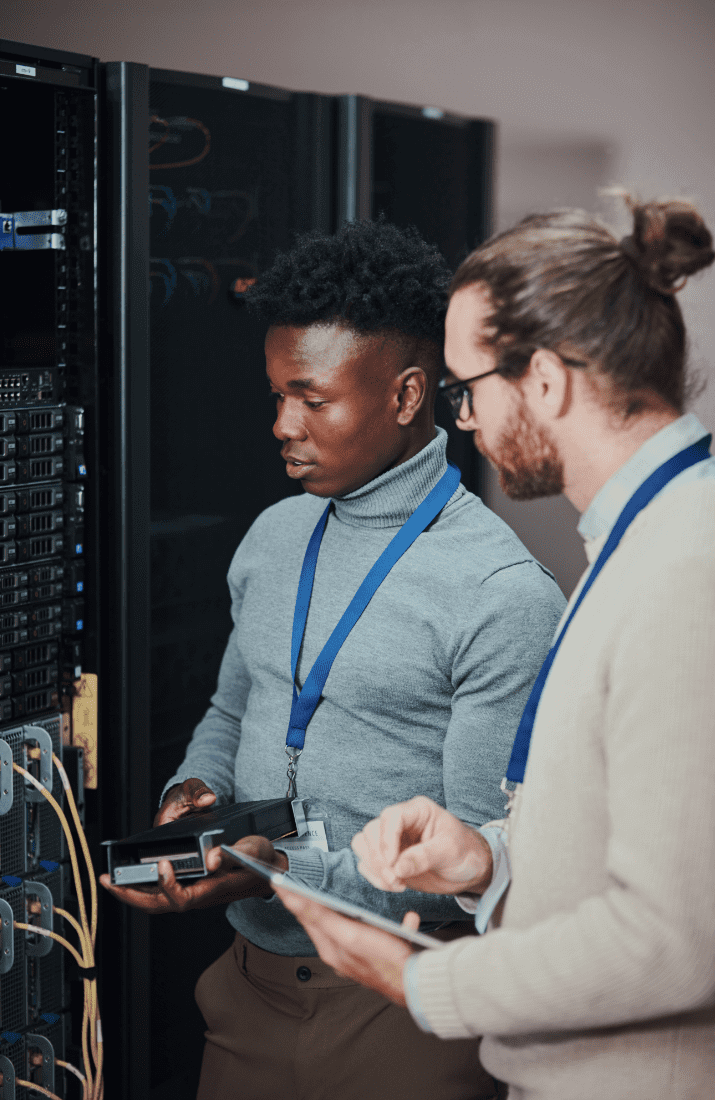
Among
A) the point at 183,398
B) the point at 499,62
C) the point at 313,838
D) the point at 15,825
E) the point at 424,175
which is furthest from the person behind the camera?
the point at 499,62

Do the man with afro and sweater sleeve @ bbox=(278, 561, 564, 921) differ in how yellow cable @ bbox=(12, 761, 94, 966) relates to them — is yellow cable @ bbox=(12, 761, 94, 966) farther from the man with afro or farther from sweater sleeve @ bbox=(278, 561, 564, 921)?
sweater sleeve @ bbox=(278, 561, 564, 921)

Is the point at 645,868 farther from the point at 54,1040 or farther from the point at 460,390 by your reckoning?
the point at 54,1040

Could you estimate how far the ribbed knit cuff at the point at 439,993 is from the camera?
0.79 meters

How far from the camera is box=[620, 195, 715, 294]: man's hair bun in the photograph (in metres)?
0.88

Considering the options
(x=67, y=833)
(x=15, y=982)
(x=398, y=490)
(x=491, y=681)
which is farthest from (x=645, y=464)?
(x=15, y=982)

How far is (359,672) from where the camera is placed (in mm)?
1321

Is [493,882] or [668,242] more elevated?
[668,242]

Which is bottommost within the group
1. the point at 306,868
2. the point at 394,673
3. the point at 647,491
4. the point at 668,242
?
the point at 306,868

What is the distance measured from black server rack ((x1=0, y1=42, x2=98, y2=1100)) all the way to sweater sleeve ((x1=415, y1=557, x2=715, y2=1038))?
0.98m

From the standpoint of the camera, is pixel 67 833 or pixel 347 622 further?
pixel 67 833

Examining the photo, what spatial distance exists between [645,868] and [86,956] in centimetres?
117

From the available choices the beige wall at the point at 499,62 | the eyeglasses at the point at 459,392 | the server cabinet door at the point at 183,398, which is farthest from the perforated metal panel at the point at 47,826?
the beige wall at the point at 499,62

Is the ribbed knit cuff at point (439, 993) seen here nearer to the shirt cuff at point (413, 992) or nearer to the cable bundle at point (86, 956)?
the shirt cuff at point (413, 992)

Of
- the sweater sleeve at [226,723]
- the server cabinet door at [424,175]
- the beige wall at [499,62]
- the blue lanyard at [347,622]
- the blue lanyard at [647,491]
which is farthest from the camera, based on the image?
the beige wall at [499,62]
